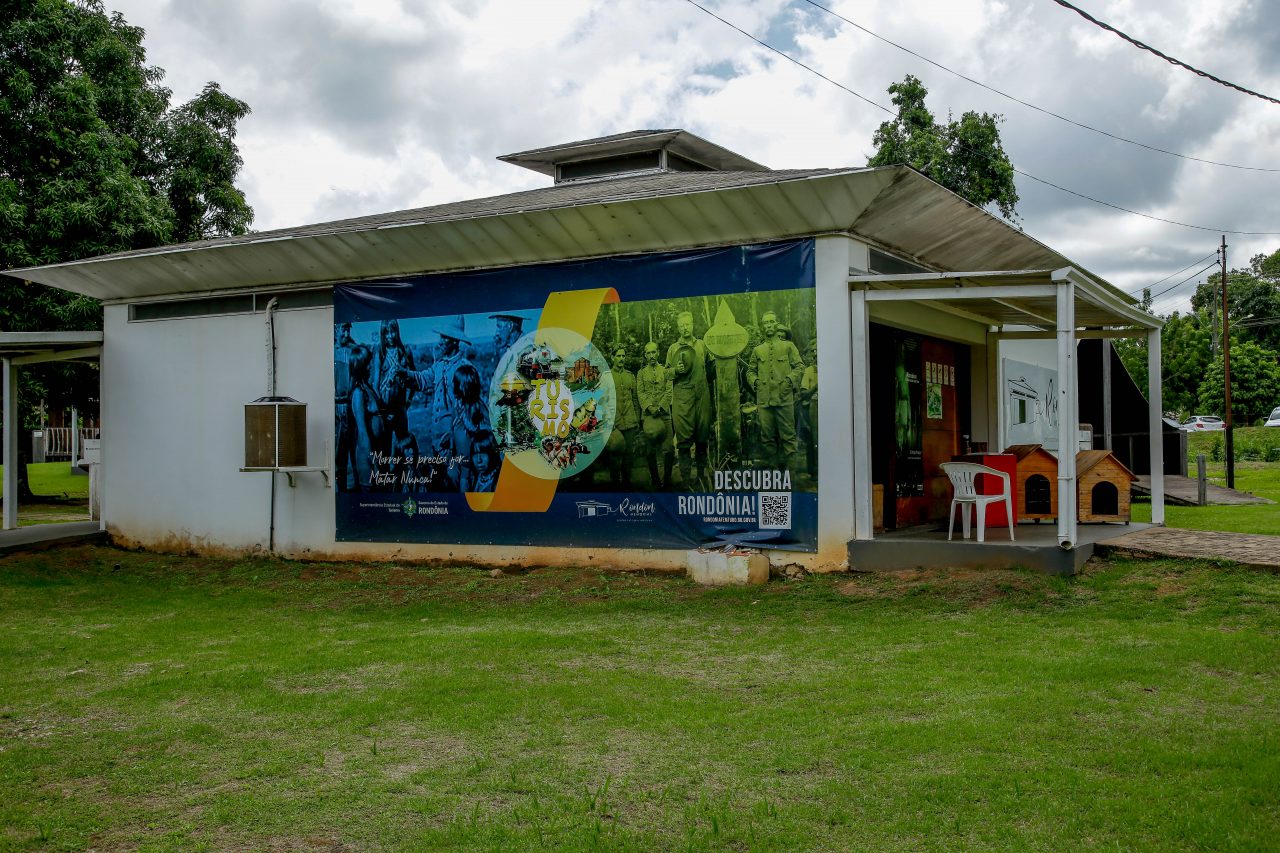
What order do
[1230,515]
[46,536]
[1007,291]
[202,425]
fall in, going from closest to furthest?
[1007,291], [202,425], [46,536], [1230,515]

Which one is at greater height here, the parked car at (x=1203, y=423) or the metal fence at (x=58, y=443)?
the parked car at (x=1203, y=423)

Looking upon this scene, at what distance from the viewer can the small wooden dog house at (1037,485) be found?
44.5ft

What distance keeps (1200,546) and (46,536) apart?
15.0 metres

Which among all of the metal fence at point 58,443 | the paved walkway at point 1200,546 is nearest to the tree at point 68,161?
the paved walkway at point 1200,546

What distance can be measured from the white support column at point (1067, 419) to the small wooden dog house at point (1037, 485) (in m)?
3.16

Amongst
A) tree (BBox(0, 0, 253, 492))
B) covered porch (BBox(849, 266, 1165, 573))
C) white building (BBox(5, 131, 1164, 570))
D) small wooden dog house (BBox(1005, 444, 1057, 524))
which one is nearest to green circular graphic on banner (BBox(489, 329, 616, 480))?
white building (BBox(5, 131, 1164, 570))

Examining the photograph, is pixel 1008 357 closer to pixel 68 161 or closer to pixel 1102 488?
pixel 1102 488

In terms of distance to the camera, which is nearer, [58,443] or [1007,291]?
[1007,291]

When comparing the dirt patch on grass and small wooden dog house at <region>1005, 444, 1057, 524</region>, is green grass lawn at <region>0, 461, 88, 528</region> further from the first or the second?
small wooden dog house at <region>1005, 444, 1057, 524</region>

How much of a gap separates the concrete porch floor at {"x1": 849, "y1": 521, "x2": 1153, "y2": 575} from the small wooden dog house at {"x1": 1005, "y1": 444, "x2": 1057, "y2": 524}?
1.42m

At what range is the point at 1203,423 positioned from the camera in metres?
57.4

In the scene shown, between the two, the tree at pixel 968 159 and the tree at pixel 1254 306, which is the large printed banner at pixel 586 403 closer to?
the tree at pixel 968 159

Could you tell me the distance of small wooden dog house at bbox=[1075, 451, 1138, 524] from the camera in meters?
13.2

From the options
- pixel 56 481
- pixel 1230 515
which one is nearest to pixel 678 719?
pixel 1230 515
